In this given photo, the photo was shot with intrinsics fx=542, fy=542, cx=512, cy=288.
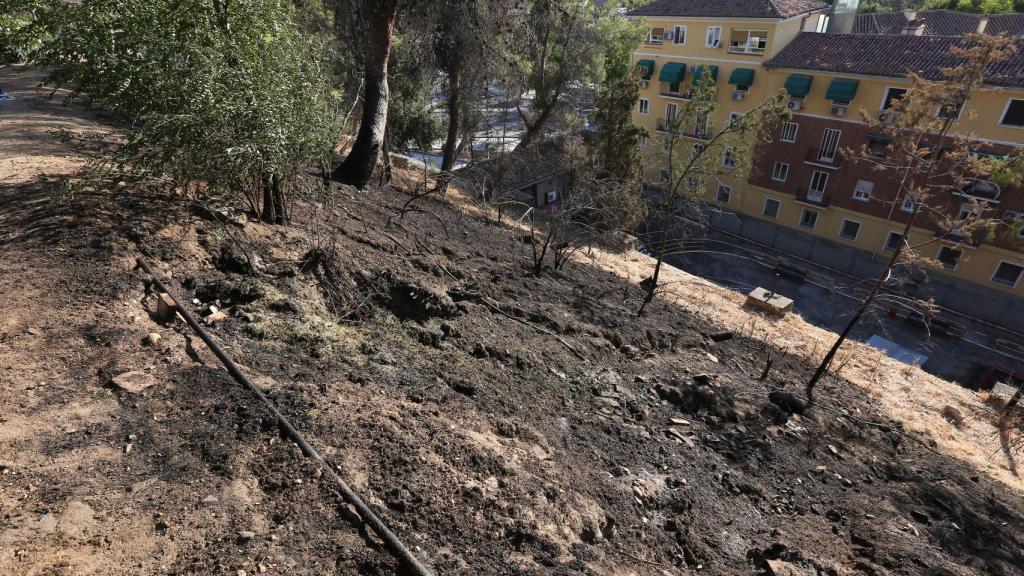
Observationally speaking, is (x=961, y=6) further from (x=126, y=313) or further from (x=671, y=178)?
(x=126, y=313)

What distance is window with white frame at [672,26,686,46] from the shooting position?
2861cm

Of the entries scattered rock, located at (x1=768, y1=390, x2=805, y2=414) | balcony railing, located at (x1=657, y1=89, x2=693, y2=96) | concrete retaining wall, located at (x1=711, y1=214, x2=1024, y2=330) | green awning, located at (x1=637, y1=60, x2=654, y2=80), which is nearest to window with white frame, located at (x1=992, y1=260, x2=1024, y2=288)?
concrete retaining wall, located at (x1=711, y1=214, x2=1024, y2=330)

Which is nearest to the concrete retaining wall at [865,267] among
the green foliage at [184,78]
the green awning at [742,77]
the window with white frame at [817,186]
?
the window with white frame at [817,186]

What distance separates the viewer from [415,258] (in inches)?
352

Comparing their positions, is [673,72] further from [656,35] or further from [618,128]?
[618,128]

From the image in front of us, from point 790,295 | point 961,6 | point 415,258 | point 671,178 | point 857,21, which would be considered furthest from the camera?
point 961,6

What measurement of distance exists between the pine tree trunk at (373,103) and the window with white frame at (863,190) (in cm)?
2169

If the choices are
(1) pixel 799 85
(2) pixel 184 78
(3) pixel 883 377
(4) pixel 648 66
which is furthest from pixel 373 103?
(4) pixel 648 66

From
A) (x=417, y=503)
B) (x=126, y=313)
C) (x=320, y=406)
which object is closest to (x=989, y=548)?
(x=417, y=503)

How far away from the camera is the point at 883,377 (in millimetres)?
13508

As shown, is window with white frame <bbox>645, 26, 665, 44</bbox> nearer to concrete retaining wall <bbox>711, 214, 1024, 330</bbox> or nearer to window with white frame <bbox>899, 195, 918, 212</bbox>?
concrete retaining wall <bbox>711, 214, 1024, 330</bbox>

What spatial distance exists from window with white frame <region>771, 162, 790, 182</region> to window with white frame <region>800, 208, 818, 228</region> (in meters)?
1.93

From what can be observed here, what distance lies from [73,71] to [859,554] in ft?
33.2

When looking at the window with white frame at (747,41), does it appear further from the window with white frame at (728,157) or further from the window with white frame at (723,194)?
the window with white frame at (723,194)
